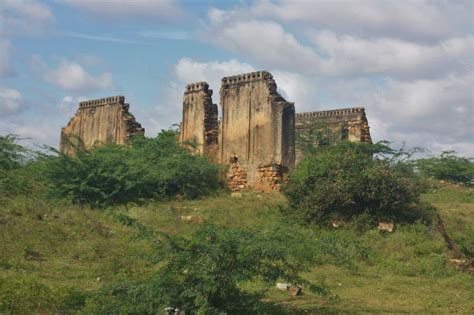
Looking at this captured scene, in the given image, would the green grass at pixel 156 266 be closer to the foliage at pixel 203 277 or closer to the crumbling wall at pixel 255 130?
the foliage at pixel 203 277

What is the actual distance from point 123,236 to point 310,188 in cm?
506

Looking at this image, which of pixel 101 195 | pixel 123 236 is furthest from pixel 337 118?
pixel 123 236

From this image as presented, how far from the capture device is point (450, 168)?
29.3 m

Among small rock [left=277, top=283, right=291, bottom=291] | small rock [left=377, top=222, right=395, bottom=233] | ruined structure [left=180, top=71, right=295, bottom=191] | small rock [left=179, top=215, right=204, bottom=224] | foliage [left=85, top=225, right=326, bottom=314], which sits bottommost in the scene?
small rock [left=277, top=283, right=291, bottom=291]

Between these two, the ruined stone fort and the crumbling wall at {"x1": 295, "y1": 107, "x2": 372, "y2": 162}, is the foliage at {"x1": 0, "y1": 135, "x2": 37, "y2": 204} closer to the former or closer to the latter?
the ruined stone fort

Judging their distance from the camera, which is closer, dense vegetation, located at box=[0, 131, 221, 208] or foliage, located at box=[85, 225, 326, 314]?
foliage, located at box=[85, 225, 326, 314]

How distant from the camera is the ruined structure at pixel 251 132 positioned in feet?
69.5

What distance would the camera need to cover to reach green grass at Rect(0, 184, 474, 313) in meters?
8.41

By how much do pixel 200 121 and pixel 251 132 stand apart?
290cm

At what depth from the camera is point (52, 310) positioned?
722 centimetres

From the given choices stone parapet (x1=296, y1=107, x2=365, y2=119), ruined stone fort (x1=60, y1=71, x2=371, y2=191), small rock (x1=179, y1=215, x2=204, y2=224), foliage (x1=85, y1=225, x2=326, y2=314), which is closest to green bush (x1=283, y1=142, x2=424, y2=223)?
small rock (x1=179, y1=215, x2=204, y2=224)

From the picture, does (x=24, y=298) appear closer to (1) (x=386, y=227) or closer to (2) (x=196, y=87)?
(1) (x=386, y=227)

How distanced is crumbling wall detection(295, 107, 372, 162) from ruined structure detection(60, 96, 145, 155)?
809cm

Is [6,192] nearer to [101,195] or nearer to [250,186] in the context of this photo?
[101,195]
